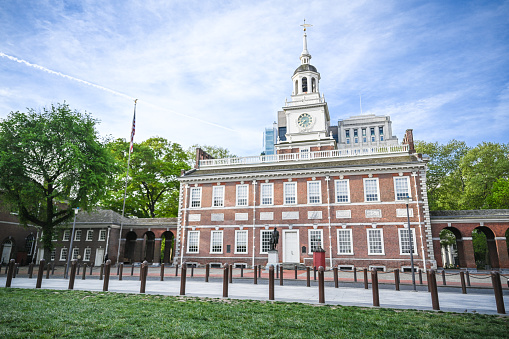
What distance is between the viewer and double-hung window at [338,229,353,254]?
2805 centimetres

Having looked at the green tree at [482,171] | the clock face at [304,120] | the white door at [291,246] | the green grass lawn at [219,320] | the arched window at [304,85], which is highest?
the arched window at [304,85]

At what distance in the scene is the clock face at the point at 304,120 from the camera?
4119cm

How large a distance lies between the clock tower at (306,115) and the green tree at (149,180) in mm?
14636

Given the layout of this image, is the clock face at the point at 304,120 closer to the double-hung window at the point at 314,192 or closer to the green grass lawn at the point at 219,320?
the double-hung window at the point at 314,192

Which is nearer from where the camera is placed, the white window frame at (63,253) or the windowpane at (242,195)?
the windowpane at (242,195)

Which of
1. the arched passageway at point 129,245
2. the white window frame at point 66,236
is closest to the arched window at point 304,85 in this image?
the arched passageway at point 129,245

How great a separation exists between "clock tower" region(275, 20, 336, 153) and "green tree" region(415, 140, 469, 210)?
591 inches

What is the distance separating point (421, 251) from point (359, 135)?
71770 mm

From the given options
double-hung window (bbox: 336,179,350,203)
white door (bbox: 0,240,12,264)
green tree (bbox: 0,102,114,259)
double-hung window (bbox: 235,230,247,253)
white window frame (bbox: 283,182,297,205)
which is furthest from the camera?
white door (bbox: 0,240,12,264)

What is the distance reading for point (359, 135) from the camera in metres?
94.2

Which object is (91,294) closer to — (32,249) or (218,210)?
(218,210)

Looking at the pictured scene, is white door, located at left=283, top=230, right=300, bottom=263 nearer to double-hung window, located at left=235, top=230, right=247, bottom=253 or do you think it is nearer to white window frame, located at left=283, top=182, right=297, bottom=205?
white window frame, located at left=283, top=182, right=297, bottom=205

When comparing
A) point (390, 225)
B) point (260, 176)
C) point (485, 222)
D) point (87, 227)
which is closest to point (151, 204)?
point (87, 227)

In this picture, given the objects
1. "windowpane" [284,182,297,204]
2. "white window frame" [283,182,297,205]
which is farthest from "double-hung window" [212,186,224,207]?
"windowpane" [284,182,297,204]
